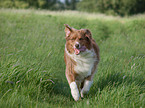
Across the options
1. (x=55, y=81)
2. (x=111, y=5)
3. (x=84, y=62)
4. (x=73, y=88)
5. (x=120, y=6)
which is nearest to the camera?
(x=73, y=88)

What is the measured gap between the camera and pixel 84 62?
3.57 m

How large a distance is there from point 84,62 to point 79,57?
0.57 ft

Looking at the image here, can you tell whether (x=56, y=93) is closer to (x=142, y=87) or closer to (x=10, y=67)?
(x=10, y=67)

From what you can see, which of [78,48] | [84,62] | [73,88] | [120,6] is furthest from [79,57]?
[120,6]

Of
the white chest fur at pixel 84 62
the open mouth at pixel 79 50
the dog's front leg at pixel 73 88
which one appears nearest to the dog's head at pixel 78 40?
the open mouth at pixel 79 50

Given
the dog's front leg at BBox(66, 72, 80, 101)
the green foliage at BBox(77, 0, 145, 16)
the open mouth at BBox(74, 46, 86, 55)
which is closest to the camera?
the open mouth at BBox(74, 46, 86, 55)

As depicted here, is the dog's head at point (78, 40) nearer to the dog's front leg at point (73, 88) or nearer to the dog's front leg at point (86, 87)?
the dog's front leg at point (73, 88)

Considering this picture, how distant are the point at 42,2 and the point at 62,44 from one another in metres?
24.1

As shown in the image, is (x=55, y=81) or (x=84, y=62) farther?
(x=55, y=81)

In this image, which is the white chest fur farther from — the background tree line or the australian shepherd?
the background tree line

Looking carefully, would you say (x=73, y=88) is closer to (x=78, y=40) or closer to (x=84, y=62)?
(x=84, y=62)

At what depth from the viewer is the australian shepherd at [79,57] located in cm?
331

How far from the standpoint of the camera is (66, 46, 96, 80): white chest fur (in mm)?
3494

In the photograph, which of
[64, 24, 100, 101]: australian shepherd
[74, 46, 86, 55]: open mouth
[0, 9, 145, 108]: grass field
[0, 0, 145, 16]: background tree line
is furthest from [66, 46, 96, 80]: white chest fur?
[0, 0, 145, 16]: background tree line
